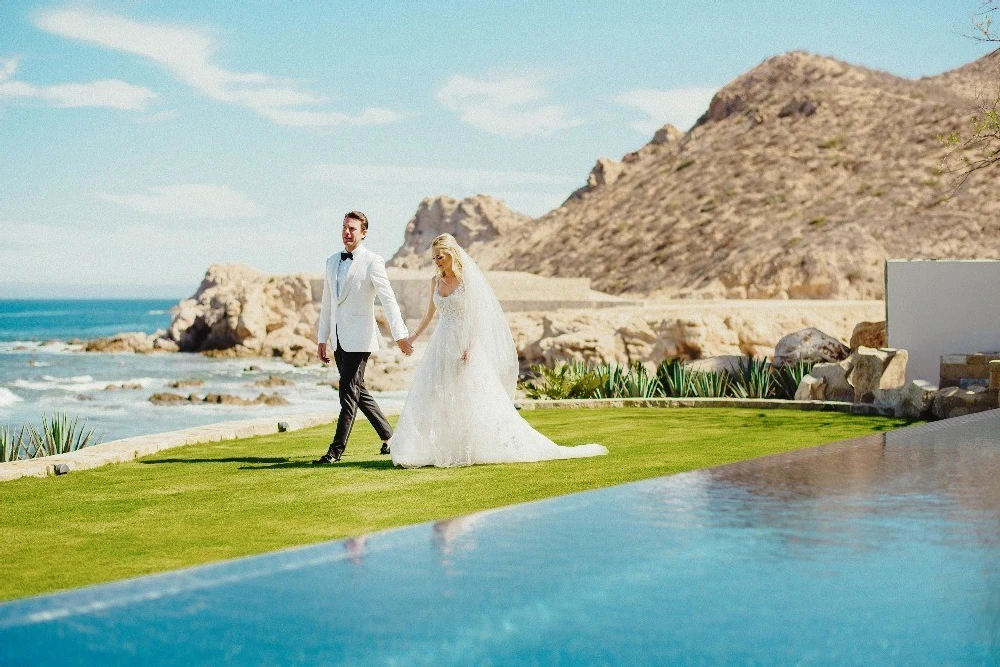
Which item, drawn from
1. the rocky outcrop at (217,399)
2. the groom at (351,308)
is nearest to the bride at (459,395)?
the groom at (351,308)

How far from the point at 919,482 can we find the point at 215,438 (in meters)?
8.00

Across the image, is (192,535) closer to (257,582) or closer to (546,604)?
(257,582)

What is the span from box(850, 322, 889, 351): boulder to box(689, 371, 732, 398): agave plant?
322cm

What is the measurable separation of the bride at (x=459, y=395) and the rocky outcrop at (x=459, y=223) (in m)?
112

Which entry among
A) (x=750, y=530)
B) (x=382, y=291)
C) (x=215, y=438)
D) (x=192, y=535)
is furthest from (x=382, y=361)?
(x=750, y=530)

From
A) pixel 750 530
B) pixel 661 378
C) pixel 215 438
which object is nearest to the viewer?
pixel 750 530

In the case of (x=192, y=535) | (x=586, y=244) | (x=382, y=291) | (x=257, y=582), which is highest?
(x=586, y=244)

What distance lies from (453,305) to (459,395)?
73cm

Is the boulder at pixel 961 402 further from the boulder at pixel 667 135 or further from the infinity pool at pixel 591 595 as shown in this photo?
the boulder at pixel 667 135

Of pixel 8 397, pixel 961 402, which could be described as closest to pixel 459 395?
pixel 961 402

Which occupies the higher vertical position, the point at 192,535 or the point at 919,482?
the point at 919,482

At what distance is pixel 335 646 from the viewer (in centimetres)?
279

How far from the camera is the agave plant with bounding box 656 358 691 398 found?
14.8 m

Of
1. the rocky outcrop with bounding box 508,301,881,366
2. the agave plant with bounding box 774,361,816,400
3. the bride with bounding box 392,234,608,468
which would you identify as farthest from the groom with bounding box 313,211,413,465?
the rocky outcrop with bounding box 508,301,881,366
